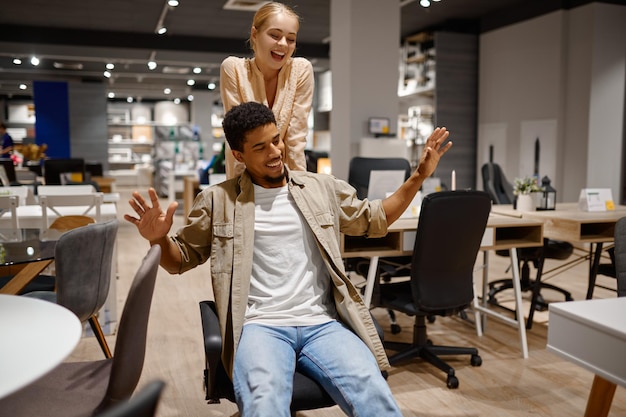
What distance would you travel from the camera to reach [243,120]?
2.07 metres

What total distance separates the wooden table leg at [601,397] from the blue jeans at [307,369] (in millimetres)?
587

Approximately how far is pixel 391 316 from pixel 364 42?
12.9 ft

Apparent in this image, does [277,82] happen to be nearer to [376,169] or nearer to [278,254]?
[278,254]

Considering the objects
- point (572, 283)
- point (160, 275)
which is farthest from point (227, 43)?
point (572, 283)

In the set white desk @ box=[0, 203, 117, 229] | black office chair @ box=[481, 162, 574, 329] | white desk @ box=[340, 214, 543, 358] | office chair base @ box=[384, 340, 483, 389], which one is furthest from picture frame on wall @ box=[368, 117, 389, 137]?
office chair base @ box=[384, 340, 483, 389]

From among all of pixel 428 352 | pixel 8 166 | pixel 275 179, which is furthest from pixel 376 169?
pixel 8 166

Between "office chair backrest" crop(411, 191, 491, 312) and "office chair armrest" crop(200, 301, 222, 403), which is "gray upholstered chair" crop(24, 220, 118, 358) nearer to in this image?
"office chair armrest" crop(200, 301, 222, 403)

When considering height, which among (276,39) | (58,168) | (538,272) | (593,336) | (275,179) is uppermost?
(276,39)

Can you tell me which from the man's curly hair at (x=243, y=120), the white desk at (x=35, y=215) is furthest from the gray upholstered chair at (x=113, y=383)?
the white desk at (x=35, y=215)

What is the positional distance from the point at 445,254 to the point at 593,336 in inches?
65.5

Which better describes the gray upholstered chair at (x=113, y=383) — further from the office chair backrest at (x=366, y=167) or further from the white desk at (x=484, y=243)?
the office chair backrest at (x=366, y=167)

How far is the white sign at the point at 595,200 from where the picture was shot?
4258 millimetres

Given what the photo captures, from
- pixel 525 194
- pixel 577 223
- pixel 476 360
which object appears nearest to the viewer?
pixel 476 360

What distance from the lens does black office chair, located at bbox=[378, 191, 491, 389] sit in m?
2.98
